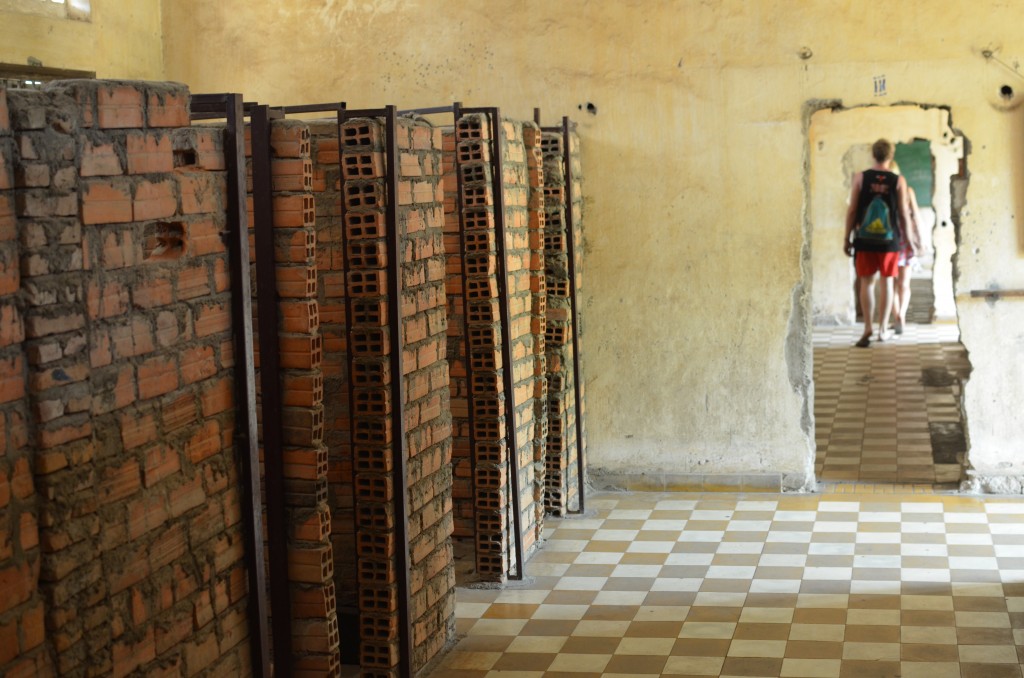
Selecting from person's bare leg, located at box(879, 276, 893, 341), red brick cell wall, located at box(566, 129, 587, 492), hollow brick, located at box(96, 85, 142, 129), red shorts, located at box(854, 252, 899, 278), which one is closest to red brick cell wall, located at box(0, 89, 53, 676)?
hollow brick, located at box(96, 85, 142, 129)

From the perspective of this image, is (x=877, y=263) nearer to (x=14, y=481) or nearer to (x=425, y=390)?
(x=425, y=390)

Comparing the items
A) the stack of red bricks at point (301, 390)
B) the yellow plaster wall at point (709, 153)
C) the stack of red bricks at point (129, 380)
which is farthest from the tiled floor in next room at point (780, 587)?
the stack of red bricks at point (129, 380)

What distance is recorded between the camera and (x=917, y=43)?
8.25 metres

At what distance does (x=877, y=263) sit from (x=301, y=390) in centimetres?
1115

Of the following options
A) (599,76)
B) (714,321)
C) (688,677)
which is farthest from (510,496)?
(599,76)

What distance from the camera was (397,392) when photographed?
5.38 metres

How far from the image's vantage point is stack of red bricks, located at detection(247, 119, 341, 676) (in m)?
4.68

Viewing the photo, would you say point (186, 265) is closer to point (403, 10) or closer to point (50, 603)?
point (50, 603)

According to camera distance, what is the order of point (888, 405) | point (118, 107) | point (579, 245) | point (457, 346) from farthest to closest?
1. point (888, 405)
2. point (579, 245)
3. point (457, 346)
4. point (118, 107)

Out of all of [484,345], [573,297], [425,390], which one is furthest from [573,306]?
[425,390]

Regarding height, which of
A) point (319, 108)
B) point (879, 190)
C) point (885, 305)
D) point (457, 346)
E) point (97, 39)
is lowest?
point (885, 305)

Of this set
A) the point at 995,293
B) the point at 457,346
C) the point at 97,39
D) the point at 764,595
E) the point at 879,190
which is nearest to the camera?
the point at 764,595

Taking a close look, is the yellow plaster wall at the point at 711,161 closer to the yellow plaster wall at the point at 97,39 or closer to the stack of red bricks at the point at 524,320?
the stack of red bricks at the point at 524,320

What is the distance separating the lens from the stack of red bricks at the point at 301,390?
4684 mm
